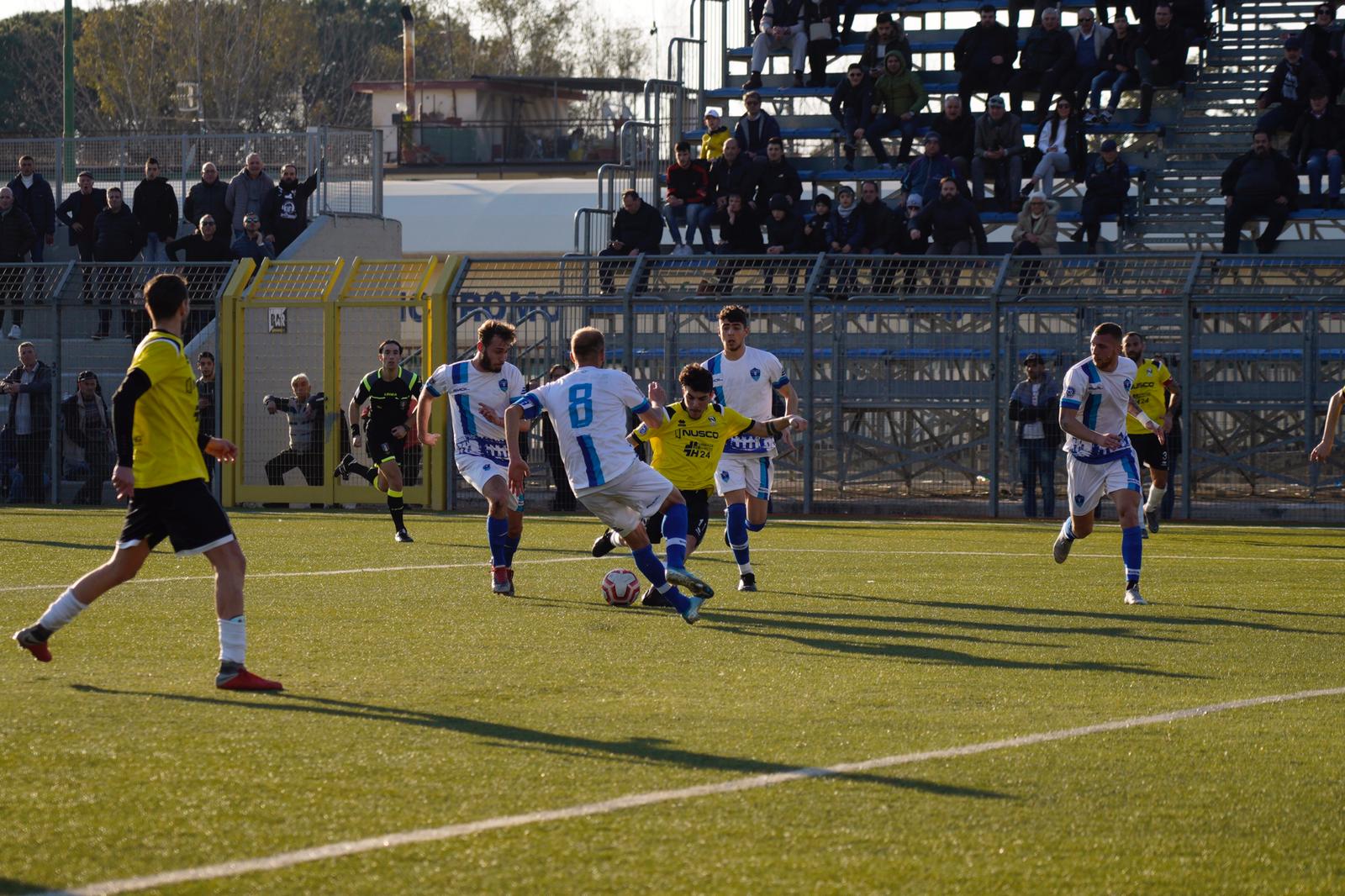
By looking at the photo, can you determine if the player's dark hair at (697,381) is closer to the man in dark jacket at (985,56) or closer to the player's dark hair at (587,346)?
the player's dark hair at (587,346)

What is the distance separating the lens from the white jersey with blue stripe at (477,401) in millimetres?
12766

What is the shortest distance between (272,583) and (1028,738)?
7.20 metres

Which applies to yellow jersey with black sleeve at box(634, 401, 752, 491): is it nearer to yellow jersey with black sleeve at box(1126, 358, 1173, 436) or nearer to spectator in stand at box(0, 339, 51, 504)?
yellow jersey with black sleeve at box(1126, 358, 1173, 436)

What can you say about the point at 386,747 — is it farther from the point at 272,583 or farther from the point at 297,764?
the point at 272,583

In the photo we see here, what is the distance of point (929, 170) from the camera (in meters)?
24.8

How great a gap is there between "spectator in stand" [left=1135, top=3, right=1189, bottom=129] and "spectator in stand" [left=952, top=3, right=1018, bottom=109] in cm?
195

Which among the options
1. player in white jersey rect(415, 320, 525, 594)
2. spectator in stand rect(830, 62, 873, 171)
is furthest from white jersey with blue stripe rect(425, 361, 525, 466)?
spectator in stand rect(830, 62, 873, 171)

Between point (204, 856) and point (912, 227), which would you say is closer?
point (204, 856)

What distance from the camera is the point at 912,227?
23688 mm

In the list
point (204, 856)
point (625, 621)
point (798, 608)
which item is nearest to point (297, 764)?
point (204, 856)

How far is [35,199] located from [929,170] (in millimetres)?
13481

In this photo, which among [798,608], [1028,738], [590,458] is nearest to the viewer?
[1028,738]

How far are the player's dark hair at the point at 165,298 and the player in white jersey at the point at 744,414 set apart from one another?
A: 18.0ft

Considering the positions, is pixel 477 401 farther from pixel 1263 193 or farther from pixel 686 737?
pixel 1263 193
